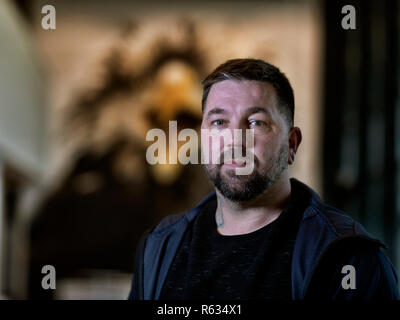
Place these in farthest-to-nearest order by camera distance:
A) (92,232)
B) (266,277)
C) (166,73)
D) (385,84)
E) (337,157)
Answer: (166,73) → (92,232) → (337,157) → (385,84) → (266,277)

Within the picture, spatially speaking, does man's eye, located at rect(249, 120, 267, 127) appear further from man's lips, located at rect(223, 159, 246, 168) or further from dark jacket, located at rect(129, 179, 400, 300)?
dark jacket, located at rect(129, 179, 400, 300)

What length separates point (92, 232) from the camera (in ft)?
17.1

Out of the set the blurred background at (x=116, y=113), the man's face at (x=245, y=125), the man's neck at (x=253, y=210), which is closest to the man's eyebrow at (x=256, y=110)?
the man's face at (x=245, y=125)

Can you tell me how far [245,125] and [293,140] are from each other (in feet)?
0.35

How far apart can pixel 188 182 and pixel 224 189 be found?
449 centimetres

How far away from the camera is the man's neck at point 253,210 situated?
0.92 metres

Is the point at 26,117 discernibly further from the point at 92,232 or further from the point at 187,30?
the point at 187,30

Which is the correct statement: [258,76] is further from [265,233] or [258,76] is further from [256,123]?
[265,233]

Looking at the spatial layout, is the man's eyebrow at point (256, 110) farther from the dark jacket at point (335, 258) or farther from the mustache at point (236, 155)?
the dark jacket at point (335, 258)

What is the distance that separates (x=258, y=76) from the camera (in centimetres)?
88

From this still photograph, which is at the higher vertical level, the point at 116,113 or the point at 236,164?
the point at 116,113

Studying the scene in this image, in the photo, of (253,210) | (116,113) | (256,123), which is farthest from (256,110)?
(116,113)

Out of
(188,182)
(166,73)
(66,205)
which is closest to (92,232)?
(66,205)

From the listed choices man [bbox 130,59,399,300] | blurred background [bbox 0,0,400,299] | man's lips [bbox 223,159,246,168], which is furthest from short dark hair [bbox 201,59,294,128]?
blurred background [bbox 0,0,400,299]
